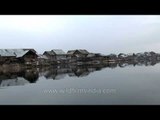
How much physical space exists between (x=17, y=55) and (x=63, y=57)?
0.53m

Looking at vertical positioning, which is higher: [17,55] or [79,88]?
[17,55]

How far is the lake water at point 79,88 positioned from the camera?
3.91 m

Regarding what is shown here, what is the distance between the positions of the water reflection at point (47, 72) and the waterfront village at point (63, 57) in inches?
2.1

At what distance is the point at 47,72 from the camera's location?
157 inches

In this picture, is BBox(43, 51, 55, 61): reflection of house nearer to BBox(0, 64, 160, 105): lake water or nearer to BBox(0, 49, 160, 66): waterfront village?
BBox(0, 49, 160, 66): waterfront village

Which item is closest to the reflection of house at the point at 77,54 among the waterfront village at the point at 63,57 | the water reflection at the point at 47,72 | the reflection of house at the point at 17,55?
the waterfront village at the point at 63,57

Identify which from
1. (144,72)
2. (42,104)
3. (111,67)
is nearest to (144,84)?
(144,72)

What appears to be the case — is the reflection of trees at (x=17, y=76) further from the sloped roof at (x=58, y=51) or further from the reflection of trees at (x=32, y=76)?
the sloped roof at (x=58, y=51)

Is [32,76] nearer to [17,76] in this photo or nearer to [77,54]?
[17,76]

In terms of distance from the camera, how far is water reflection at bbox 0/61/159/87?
3934mm

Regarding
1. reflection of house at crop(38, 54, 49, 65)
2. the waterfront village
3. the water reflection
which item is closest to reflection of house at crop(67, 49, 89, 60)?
the waterfront village

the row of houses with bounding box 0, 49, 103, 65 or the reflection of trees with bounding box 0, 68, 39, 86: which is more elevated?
the row of houses with bounding box 0, 49, 103, 65

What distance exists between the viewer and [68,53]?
13.0ft

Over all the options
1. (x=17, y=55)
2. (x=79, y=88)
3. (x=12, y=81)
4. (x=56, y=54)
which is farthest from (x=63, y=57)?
(x=12, y=81)
